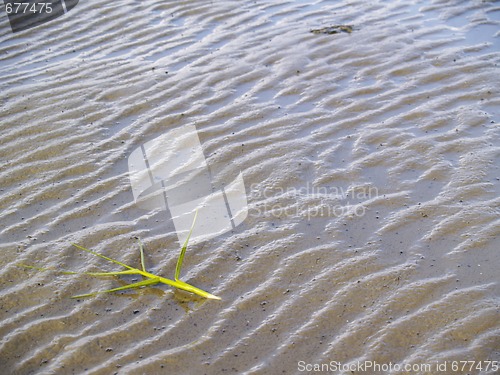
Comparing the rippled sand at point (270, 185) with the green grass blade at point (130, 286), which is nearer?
the rippled sand at point (270, 185)

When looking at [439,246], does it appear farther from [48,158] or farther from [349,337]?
[48,158]

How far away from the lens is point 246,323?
2535 millimetres

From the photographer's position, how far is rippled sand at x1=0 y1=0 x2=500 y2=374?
97.0 inches

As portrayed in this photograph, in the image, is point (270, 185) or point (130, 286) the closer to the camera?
point (130, 286)

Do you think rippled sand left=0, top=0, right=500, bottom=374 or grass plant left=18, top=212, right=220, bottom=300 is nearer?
rippled sand left=0, top=0, right=500, bottom=374

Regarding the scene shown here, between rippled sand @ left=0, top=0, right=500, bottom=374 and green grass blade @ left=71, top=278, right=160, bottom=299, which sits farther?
green grass blade @ left=71, top=278, right=160, bottom=299

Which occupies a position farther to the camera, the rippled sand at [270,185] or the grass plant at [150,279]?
the grass plant at [150,279]

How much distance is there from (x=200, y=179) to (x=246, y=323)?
1.14m

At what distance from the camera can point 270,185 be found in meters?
3.38

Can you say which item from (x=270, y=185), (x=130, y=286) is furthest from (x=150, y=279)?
(x=270, y=185)

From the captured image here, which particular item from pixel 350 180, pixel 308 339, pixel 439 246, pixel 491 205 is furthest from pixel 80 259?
pixel 491 205

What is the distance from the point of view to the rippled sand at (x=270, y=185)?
8.08 feet

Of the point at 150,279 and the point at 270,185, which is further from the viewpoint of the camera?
the point at 270,185

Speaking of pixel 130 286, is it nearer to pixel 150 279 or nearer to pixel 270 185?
pixel 150 279
